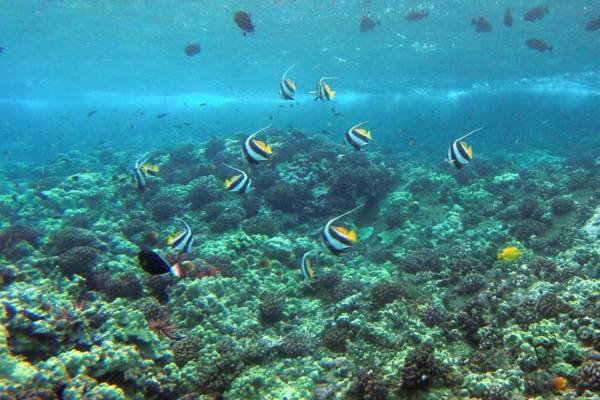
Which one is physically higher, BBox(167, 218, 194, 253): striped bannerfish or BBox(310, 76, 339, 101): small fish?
BBox(310, 76, 339, 101): small fish

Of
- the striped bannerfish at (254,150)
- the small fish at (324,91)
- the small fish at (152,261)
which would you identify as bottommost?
the small fish at (152,261)

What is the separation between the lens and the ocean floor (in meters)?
4.49

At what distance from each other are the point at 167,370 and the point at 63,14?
114 feet

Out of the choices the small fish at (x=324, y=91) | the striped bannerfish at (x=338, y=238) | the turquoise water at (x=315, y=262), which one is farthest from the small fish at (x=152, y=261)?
the small fish at (x=324, y=91)

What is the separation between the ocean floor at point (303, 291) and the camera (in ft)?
14.7

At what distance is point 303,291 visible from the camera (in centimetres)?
862

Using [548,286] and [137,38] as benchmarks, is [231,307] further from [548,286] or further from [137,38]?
[137,38]

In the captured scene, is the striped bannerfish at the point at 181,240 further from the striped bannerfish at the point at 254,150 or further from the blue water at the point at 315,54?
the blue water at the point at 315,54

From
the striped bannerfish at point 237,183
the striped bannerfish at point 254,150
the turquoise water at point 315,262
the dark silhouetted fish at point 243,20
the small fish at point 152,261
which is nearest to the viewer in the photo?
the small fish at point 152,261

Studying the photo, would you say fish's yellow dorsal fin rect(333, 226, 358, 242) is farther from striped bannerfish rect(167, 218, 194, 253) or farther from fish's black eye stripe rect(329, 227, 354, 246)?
striped bannerfish rect(167, 218, 194, 253)

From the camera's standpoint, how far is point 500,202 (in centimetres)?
1350

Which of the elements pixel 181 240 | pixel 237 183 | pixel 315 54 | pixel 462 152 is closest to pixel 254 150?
pixel 237 183

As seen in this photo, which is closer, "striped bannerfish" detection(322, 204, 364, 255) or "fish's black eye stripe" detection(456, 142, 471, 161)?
"striped bannerfish" detection(322, 204, 364, 255)

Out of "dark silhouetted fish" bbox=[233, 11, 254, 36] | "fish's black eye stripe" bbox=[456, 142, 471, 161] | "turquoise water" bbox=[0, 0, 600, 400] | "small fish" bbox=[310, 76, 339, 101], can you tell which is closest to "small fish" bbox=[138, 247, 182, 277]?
"turquoise water" bbox=[0, 0, 600, 400]
